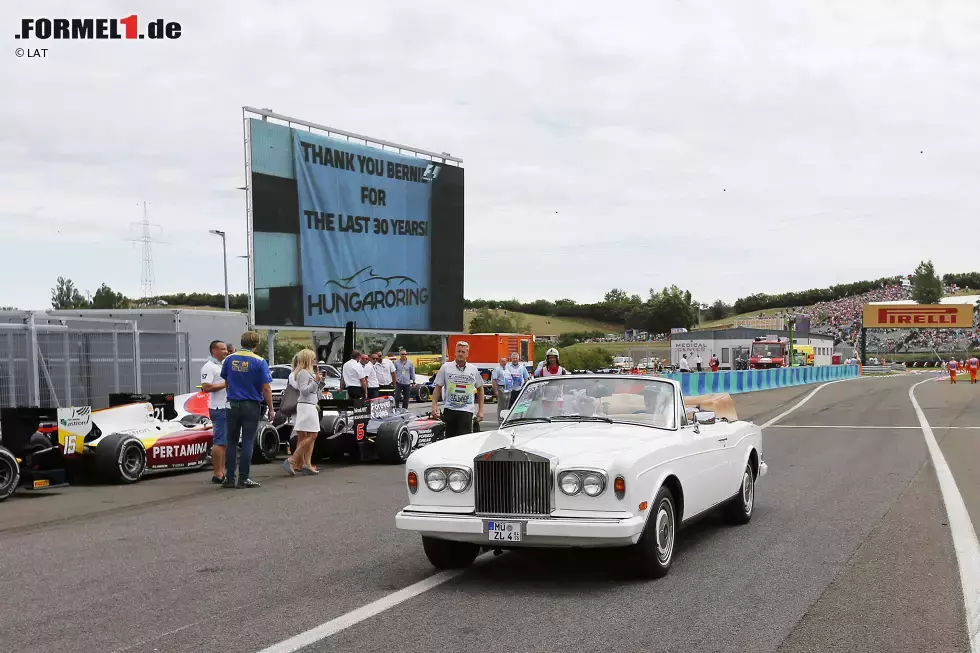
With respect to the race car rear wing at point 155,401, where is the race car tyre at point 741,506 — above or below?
below

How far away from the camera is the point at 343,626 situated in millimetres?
5180

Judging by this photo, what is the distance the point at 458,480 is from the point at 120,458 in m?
7.44

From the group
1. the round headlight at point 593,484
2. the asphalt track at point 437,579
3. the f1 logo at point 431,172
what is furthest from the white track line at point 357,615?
the f1 logo at point 431,172

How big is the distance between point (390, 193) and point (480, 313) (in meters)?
70.1

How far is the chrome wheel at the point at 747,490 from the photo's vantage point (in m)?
8.51

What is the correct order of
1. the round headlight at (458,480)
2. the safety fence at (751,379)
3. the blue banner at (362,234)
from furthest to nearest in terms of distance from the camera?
the safety fence at (751,379) < the blue banner at (362,234) < the round headlight at (458,480)

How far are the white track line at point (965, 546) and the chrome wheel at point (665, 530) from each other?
180 centimetres

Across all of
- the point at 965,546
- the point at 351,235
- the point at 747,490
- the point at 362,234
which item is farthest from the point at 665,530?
the point at 362,234

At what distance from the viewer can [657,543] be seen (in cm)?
617

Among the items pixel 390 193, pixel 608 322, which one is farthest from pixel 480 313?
pixel 390 193

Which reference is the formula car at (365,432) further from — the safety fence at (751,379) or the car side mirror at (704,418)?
the safety fence at (751,379)

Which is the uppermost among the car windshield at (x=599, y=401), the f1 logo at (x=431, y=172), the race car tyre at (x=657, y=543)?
the f1 logo at (x=431, y=172)

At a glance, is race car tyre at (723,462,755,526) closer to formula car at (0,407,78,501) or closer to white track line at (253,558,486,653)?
white track line at (253,558,486,653)

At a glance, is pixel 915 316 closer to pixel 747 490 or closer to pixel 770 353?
pixel 770 353
